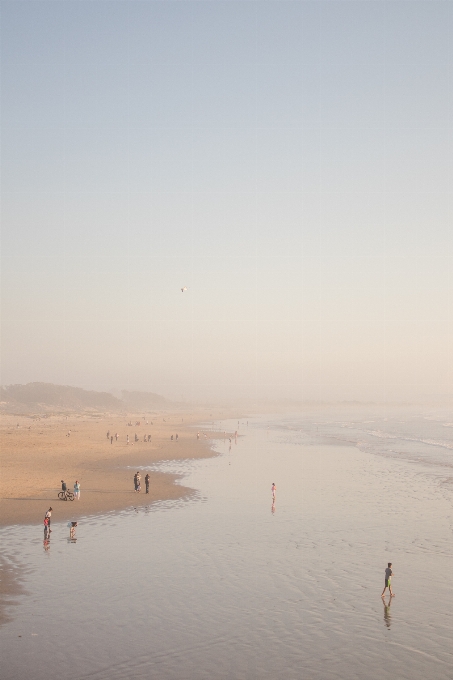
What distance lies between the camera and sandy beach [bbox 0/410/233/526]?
34.2 metres

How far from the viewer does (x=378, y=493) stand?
40.7m

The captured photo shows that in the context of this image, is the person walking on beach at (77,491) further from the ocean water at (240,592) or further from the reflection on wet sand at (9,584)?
the reflection on wet sand at (9,584)

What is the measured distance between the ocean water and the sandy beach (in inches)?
124

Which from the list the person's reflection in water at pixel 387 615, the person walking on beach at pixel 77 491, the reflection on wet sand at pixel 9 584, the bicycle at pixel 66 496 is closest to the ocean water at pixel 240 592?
the person's reflection in water at pixel 387 615

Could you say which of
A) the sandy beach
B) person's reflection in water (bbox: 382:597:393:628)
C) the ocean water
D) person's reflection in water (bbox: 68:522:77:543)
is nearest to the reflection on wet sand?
the ocean water

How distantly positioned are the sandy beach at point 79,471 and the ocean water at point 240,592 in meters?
3.16

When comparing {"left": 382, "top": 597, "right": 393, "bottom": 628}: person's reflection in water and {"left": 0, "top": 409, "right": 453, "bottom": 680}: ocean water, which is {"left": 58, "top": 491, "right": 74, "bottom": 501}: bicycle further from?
{"left": 382, "top": 597, "right": 393, "bottom": 628}: person's reflection in water

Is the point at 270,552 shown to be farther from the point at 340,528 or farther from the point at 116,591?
the point at 116,591

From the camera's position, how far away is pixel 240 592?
20.7 meters

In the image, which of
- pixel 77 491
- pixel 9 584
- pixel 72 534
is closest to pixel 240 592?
pixel 9 584

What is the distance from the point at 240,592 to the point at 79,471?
31.9m

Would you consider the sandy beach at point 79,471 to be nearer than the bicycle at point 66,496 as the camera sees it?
Yes

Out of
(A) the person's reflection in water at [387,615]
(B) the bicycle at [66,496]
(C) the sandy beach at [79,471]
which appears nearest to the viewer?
(A) the person's reflection in water at [387,615]

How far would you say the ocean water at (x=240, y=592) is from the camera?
50.9ft
